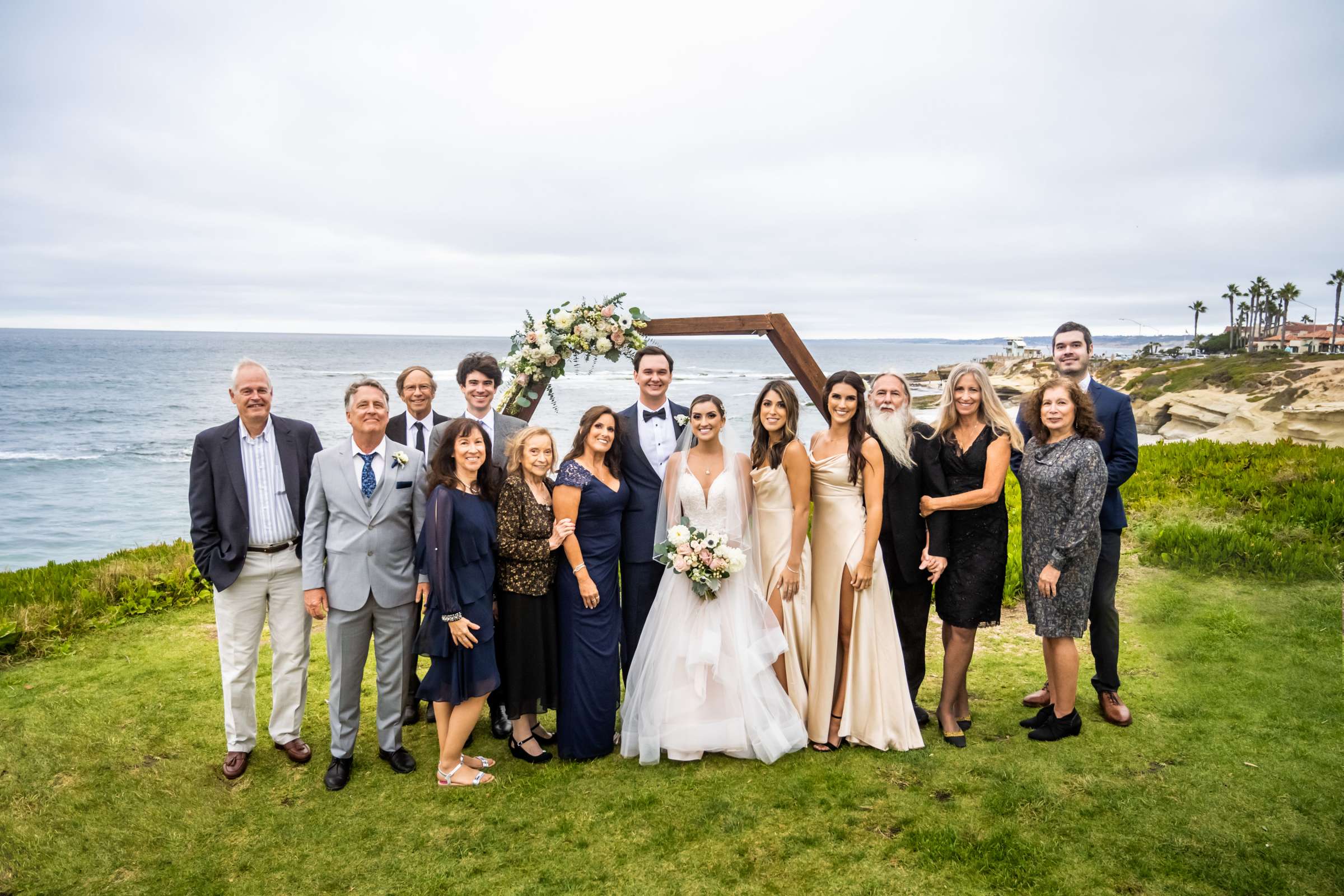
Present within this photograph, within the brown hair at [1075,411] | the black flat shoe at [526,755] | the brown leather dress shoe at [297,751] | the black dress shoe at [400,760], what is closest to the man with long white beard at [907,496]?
the brown hair at [1075,411]

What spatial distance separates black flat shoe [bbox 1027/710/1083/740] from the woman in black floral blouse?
299 centimetres

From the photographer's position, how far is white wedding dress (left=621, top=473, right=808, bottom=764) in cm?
451

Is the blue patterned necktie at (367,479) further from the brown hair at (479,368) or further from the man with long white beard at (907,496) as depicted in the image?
the man with long white beard at (907,496)

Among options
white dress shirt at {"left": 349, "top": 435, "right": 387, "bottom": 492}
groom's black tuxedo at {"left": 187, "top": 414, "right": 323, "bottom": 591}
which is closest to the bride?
white dress shirt at {"left": 349, "top": 435, "right": 387, "bottom": 492}

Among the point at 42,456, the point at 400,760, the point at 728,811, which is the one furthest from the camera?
the point at 42,456

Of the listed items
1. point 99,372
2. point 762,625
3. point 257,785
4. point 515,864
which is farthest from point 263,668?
point 99,372

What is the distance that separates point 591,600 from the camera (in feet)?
14.8

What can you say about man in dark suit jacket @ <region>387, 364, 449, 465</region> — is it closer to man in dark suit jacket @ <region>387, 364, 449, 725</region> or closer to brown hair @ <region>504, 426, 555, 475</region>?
man in dark suit jacket @ <region>387, 364, 449, 725</region>

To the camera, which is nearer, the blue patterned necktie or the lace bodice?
the blue patterned necktie

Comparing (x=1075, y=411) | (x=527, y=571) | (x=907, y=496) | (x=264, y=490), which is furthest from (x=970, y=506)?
(x=264, y=490)

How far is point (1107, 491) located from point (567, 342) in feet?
13.1

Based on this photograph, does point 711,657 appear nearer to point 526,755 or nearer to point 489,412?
point 526,755

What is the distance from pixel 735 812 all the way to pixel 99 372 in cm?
8627

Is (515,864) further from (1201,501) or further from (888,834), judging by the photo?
(1201,501)
